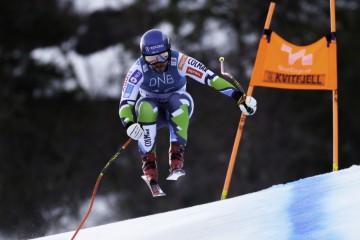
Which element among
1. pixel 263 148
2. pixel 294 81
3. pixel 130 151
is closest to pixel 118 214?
pixel 130 151

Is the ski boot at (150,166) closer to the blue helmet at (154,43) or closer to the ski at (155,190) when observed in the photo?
the ski at (155,190)

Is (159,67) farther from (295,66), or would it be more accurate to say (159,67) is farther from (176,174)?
(295,66)

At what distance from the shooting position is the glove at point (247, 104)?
916cm

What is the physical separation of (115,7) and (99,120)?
10.2 ft

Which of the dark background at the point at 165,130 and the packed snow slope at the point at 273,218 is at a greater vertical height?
the packed snow slope at the point at 273,218

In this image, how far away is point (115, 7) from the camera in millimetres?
27250

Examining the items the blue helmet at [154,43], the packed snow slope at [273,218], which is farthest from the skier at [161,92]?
the packed snow slope at [273,218]

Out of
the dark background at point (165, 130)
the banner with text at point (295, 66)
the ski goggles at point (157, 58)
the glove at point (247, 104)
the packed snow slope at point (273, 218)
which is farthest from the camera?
the dark background at point (165, 130)

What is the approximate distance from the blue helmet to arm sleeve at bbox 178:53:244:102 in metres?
0.24

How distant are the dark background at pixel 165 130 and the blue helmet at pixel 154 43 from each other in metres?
14.8

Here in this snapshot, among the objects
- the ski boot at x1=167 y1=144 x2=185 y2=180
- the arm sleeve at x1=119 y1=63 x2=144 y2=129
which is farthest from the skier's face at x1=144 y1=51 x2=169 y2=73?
the ski boot at x1=167 y1=144 x2=185 y2=180

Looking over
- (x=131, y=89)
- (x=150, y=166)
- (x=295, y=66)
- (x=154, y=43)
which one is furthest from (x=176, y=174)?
(x=295, y=66)

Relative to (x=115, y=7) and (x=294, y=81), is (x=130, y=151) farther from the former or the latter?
(x=294, y=81)

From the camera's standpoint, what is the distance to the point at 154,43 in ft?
29.6
